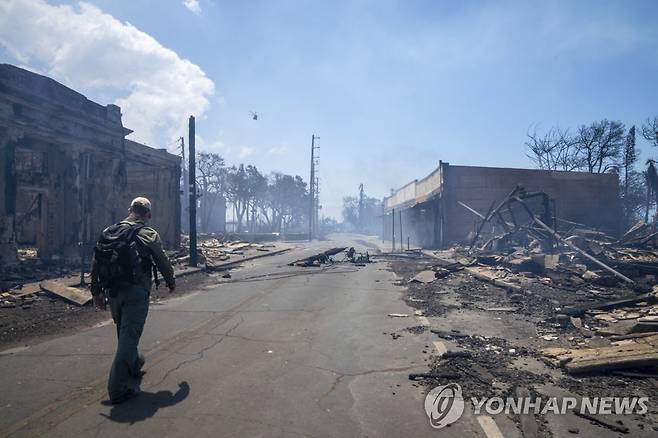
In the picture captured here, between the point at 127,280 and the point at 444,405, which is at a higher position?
the point at 127,280

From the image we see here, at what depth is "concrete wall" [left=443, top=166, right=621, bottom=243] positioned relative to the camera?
1193 inches

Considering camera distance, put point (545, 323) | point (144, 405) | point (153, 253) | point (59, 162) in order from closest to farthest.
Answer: point (144, 405)
point (153, 253)
point (545, 323)
point (59, 162)

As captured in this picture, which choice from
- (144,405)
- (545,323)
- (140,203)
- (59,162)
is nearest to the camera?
(144,405)

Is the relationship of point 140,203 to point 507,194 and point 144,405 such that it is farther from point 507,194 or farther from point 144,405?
point 507,194

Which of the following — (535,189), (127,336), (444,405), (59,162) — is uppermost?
(535,189)

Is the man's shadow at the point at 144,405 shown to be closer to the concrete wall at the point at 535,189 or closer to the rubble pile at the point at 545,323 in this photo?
the rubble pile at the point at 545,323

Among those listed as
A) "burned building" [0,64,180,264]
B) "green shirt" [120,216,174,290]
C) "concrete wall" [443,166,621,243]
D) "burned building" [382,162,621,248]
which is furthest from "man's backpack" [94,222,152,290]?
"concrete wall" [443,166,621,243]

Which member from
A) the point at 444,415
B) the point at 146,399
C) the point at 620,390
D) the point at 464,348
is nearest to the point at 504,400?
the point at 444,415

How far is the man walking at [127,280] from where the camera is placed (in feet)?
13.3

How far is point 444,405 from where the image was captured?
3.83 m

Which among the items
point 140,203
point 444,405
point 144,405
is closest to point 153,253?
point 140,203

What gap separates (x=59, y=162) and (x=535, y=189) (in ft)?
99.8

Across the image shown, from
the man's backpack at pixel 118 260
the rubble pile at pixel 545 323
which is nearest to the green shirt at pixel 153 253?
the man's backpack at pixel 118 260

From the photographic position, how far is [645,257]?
586 inches
